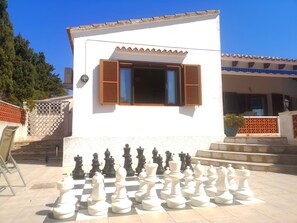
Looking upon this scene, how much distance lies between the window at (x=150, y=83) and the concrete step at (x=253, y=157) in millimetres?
1794

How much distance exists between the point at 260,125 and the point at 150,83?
540 centimetres

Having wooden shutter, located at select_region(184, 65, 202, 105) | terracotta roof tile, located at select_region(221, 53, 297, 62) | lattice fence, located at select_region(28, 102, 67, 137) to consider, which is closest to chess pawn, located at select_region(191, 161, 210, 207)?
wooden shutter, located at select_region(184, 65, 202, 105)

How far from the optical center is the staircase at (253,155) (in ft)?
19.3

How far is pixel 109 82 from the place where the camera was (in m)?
7.41

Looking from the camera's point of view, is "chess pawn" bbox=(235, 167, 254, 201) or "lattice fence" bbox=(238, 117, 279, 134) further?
"lattice fence" bbox=(238, 117, 279, 134)

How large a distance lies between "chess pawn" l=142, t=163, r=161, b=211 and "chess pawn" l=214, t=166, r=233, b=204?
2.80ft

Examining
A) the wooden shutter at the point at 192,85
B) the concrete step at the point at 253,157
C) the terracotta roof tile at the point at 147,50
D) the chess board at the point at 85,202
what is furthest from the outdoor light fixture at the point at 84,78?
the concrete step at the point at 253,157

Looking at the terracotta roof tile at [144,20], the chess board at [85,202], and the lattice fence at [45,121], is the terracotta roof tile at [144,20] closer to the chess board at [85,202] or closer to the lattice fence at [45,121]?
the chess board at [85,202]

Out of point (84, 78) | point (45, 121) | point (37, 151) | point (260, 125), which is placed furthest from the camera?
point (45, 121)

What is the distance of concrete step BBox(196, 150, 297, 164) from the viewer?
5953 mm

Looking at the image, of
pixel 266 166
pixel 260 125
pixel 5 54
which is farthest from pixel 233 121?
pixel 5 54

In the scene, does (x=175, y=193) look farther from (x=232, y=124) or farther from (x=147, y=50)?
(x=232, y=124)

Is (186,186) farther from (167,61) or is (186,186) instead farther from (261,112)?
(261,112)

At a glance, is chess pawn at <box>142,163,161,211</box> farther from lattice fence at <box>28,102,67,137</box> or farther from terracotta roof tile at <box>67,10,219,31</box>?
lattice fence at <box>28,102,67,137</box>
